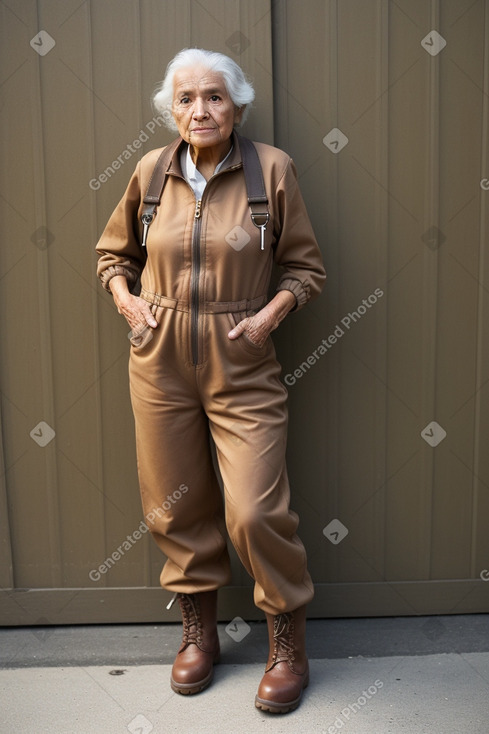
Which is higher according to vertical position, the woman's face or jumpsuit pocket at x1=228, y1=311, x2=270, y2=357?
the woman's face

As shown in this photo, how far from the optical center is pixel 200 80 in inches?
96.7

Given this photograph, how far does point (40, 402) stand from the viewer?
117 inches

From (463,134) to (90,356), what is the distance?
57.5 inches

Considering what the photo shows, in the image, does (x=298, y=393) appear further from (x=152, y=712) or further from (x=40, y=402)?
(x=152, y=712)

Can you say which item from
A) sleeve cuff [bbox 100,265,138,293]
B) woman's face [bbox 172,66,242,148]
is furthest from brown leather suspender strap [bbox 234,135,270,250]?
sleeve cuff [bbox 100,265,138,293]

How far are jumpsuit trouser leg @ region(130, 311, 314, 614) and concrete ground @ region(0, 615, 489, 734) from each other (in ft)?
1.03

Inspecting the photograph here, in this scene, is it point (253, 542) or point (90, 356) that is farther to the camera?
point (90, 356)

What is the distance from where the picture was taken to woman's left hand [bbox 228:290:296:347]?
8.16 ft

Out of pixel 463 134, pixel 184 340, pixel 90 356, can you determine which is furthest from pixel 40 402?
pixel 463 134

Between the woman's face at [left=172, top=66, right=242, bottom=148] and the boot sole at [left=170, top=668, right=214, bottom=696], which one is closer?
the woman's face at [left=172, top=66, right=242, bottom=148]

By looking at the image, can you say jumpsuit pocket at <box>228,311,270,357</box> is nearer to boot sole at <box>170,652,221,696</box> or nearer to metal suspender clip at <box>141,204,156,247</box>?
metal suspender clip at <box>141,204,156,247</box>

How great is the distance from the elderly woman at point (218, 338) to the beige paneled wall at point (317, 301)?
0.30m

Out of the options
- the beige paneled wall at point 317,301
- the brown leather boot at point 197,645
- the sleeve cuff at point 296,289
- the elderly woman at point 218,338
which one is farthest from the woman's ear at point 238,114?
the brown leather boot at point 197,645

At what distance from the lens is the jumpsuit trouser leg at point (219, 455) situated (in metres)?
2.49
